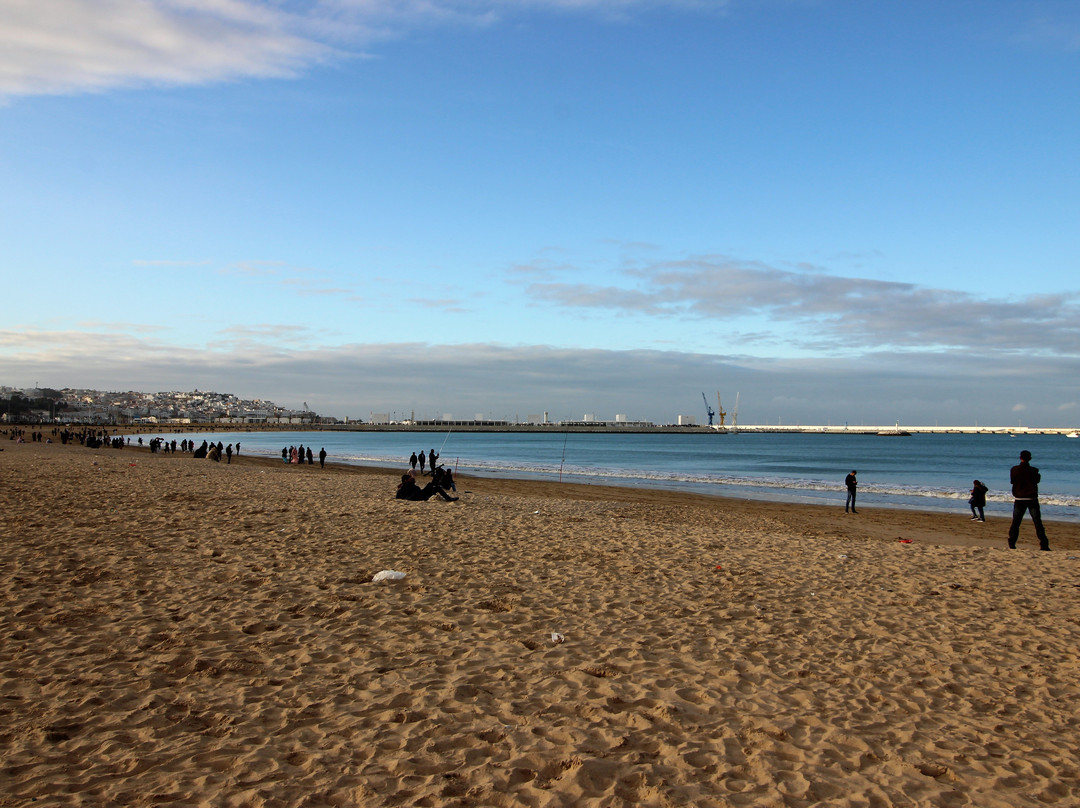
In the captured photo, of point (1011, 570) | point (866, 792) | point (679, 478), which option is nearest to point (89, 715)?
point (866, 792)

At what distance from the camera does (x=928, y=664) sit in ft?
19.8

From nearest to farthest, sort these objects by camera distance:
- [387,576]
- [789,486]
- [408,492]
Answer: [387,576]
[408,492]
[789,486]

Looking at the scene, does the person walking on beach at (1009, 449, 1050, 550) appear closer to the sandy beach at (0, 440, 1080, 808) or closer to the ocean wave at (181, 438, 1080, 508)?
the sandy beach at (0, 440, 1080, 808)

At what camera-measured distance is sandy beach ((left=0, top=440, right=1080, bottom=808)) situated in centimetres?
385

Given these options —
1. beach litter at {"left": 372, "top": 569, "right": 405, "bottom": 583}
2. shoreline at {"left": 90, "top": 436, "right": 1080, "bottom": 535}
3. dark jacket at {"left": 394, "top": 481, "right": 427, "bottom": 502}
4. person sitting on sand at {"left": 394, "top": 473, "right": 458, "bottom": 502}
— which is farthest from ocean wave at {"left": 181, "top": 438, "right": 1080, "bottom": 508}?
beach litter at {"left": 372, "top": 569, "right": 405, "bottom": 583}

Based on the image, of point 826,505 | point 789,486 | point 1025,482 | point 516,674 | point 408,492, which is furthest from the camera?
point 789,486

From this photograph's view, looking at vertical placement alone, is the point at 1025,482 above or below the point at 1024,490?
above

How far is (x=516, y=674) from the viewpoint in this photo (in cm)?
541

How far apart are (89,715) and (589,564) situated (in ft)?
21.2

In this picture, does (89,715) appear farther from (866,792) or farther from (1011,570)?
(1011,570)

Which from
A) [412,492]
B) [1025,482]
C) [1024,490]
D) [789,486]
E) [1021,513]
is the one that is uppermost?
[1025,482]

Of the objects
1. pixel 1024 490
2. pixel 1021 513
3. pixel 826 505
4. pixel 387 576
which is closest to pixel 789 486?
pixel 826 505

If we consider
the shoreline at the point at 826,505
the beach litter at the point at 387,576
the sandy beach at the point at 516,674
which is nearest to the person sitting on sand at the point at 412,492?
the sandy beach at the point at 516,674

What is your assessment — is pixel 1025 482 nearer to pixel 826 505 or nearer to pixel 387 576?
pixel 387 576
